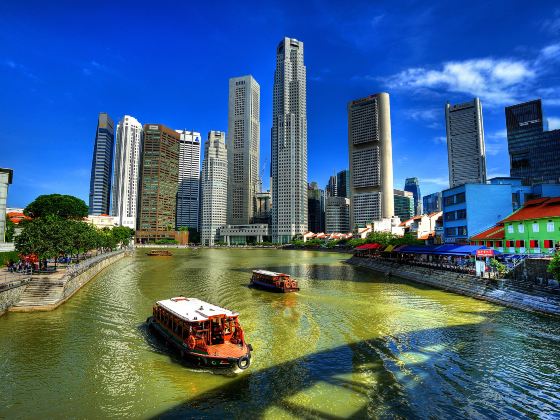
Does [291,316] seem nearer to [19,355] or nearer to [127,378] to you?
[127,378]

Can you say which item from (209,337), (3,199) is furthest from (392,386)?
(3,199)

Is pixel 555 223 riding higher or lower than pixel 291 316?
higher

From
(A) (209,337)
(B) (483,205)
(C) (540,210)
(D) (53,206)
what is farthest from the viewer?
(D) (53,206)

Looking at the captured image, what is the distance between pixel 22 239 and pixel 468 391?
55.2 m

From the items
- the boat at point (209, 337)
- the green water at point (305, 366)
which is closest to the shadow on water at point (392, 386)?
the green water at point (305, 366)

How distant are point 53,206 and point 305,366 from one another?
426ft

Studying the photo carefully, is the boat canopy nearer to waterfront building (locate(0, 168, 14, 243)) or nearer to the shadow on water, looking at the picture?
the shadow on water

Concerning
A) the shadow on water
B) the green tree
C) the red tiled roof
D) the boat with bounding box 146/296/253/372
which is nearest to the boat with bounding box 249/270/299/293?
the shadow on water

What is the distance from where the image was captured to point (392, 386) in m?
19.3

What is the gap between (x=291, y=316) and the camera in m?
35.9

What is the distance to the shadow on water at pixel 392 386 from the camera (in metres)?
16.9

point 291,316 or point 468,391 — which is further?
point 291,316

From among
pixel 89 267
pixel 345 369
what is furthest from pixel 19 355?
pixel 89 267

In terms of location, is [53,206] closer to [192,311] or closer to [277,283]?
[277,283]
